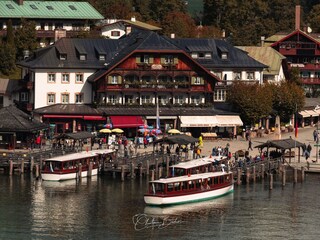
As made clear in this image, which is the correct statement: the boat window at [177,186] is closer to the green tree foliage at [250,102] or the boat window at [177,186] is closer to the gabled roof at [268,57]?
the green tree foliage at [250,102]

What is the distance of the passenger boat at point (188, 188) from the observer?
12300cm

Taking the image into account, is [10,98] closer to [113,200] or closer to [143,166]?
[143,166]

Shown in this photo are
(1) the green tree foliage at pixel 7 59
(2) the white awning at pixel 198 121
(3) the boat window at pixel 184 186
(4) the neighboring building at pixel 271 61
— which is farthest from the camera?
(1) the green tree foliage at pixel 7 59

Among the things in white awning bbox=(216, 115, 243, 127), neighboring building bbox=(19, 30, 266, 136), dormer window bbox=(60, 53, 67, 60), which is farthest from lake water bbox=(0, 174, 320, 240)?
dormer window bbox=(60, 53, 67, 60)

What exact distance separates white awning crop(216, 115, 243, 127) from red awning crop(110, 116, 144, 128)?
982cm

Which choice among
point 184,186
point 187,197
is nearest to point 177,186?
point 184,186

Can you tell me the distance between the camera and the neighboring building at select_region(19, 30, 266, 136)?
549 feet

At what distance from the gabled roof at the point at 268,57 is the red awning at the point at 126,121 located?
28528 millimetres

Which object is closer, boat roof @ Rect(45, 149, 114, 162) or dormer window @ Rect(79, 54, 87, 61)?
boat roof @ Rect(45, 149, 114, 162)

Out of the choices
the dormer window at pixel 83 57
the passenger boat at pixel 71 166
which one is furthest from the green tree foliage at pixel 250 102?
the passenger boat at pixel 71 166

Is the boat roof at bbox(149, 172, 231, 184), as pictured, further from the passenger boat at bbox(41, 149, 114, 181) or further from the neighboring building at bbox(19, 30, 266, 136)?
the neighboring building at bbox(19, 30, 266, 136)

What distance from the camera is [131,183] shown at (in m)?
137

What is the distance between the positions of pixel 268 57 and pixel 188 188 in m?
67.7

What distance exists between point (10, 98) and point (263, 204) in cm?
5975
